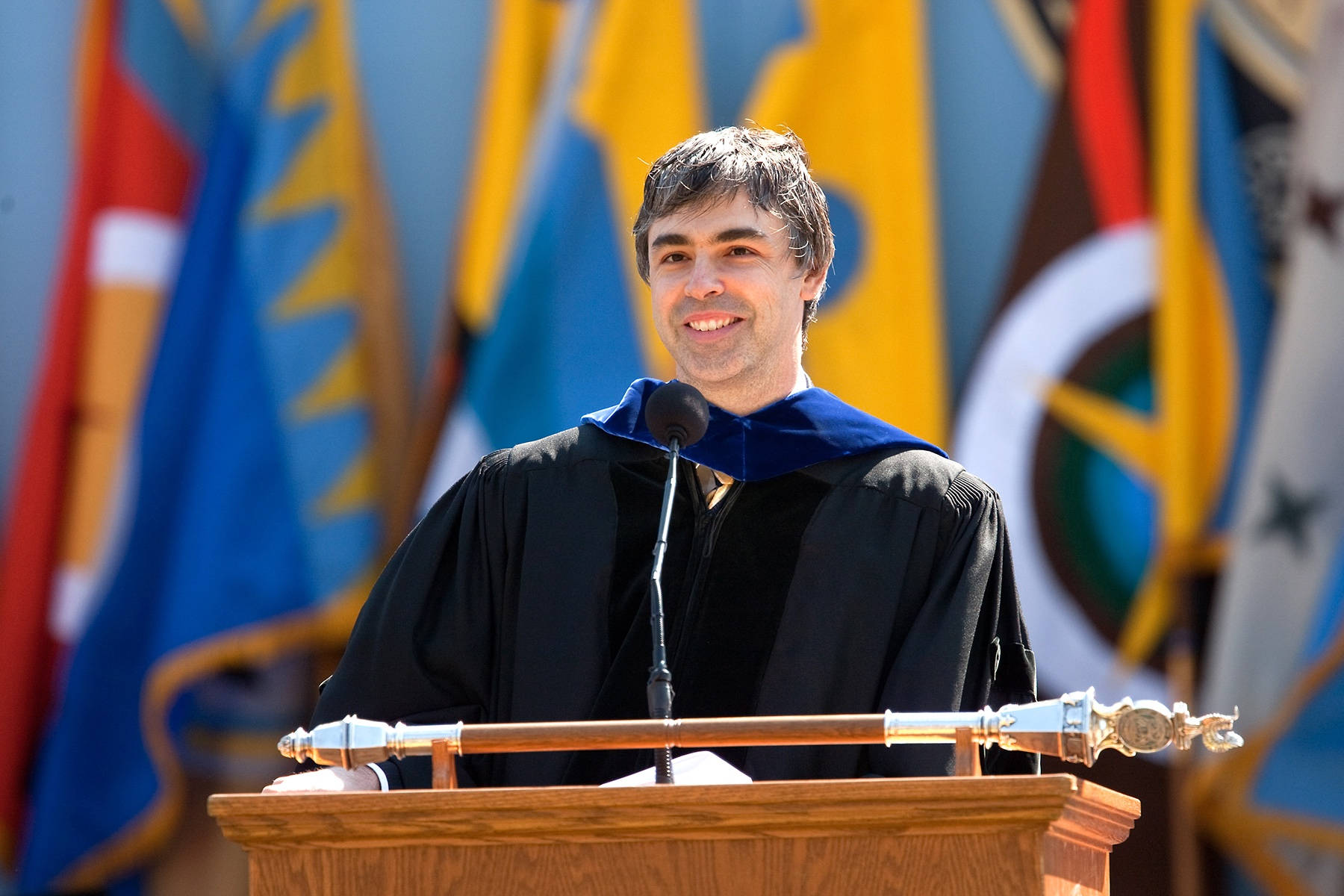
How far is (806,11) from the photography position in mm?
5602

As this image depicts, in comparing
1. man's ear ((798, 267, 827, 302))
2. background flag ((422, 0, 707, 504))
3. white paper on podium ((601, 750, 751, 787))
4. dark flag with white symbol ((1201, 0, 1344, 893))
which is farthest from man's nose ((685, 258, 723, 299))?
dark flag with white symbol ((1201, 0, 1344, 893))

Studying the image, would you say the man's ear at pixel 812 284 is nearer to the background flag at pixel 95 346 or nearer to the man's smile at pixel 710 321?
the man's smile at pixel 710 321

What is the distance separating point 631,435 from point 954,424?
2909 mm

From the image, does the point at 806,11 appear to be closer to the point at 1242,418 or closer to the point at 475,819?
the point at 1242,418

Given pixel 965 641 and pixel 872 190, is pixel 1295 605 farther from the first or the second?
pixel 965 641

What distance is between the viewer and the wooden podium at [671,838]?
163 cm

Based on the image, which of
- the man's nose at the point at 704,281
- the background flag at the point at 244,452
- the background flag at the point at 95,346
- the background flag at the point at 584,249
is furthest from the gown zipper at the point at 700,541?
the background flag at the point at 95,346

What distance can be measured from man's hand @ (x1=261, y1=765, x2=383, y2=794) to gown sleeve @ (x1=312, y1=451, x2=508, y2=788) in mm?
100

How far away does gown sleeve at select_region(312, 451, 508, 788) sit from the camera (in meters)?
2.56

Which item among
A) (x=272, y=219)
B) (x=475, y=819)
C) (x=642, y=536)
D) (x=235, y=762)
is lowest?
(x=235, y=762)

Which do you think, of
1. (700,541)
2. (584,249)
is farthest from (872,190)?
(700,541)

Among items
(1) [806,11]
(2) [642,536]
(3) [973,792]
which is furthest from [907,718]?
(1) [806,11]

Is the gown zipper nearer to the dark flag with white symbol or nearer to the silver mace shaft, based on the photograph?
the silver mace shaft

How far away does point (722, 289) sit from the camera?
8.93 ft
